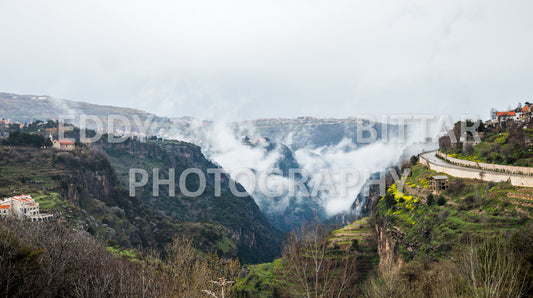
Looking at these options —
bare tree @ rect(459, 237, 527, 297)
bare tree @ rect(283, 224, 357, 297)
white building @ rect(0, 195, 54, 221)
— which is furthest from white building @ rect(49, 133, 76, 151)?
bare tree @ rect(459, 237, 527, 297)

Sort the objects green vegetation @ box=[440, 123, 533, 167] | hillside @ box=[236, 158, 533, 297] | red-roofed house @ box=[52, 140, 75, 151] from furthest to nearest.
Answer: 1. red-roofed house @ box=[52, 140, 75, 151]
2. green vegetation @ box=[440, 123, 533, 167]
3. hillside @ box=[236, 158, 533, 297]

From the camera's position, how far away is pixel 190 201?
125188 millimetres

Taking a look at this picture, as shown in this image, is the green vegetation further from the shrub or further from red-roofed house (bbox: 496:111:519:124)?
the shrub

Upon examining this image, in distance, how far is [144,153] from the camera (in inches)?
5177

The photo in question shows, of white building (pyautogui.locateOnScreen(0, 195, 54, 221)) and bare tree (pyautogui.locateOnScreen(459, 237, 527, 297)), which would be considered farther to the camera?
white building (pyautogui.locateOnScreen(0, 195, 54, 221))

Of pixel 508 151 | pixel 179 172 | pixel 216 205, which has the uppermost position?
pixel 508 151

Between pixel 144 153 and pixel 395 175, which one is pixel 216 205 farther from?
pixel 395 175

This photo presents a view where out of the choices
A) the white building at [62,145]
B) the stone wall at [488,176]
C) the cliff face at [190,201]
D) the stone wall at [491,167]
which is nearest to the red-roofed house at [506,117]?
the stone wall at [491,167]

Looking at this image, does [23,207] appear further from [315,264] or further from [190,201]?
[190,201]

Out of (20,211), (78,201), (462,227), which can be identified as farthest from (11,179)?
(462,227)

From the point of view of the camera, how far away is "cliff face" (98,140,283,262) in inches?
4493

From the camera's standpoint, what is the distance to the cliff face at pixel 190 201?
374 ft

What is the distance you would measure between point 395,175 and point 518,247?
57.6m

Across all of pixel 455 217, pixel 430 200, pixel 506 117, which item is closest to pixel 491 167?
pixel 430 200
